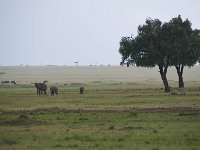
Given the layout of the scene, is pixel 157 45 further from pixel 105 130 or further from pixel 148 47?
pixel 105 130

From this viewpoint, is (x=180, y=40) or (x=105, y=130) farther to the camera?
(x=180, y=40)

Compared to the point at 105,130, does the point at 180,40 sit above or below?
above

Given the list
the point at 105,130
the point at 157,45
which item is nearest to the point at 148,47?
the point at 157,45

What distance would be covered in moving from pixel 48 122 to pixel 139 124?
601 cm

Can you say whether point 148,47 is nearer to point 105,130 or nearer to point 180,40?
point 180,40

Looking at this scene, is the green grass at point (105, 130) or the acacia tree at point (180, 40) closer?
the green grass at point (105, 130)

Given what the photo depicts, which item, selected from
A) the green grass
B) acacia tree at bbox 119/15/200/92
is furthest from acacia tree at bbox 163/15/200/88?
the green grass

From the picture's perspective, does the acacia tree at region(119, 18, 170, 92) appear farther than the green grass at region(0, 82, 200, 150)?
Yes

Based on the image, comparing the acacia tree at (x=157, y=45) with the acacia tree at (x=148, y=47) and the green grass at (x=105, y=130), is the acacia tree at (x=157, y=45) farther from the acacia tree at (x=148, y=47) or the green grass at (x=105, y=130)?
the green grass at (x=105, y=130)

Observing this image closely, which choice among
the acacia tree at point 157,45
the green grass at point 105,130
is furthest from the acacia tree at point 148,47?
the green grass at point 105,130

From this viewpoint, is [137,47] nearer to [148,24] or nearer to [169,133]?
[148,24]

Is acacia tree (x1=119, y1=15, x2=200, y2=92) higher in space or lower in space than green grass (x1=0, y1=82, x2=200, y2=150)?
higher

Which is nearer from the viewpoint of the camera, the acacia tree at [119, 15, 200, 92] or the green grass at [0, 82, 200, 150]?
the green grass at [0, 82, 200, 150]

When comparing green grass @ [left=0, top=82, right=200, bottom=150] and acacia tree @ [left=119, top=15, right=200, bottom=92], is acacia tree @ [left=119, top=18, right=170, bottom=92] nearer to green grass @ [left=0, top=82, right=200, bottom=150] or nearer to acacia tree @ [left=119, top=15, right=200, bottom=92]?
acacia tree @ [left=119, top=15, right=200, bottom=92]
